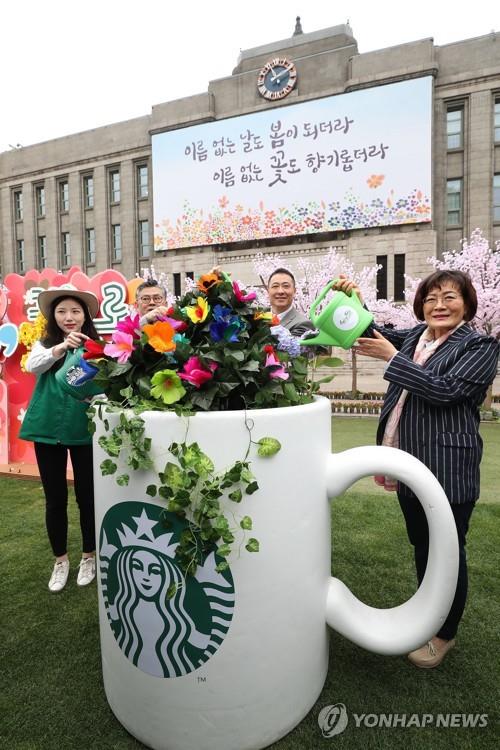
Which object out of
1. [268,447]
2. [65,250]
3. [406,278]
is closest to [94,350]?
[268,447]

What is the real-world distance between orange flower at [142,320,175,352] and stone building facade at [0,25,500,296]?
709 inches

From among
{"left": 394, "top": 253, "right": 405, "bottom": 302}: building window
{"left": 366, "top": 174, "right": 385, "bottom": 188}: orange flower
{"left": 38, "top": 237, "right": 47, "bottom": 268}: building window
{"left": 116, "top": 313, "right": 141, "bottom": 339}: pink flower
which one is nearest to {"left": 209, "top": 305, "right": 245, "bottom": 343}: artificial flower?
{"left": 116, "top": 313, "right": 141, "bottom": 339}: pink flower

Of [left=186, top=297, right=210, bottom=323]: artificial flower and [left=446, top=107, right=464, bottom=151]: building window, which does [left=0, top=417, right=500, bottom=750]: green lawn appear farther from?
[left=446, top=107, right=464, bottom=151]: building window

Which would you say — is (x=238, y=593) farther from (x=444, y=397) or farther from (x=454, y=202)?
(x=454, y=202)

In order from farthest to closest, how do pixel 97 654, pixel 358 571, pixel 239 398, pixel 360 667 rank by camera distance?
pixel 358 571 → pixel 97 654 → pixel 360 667 → pixel 239 398

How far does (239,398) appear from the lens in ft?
4.13

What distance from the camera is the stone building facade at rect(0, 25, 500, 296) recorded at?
56.0ft

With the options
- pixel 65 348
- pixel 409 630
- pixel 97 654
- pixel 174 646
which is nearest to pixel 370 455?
pixel 409 630

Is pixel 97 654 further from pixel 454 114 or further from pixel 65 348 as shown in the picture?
pixel 454 114

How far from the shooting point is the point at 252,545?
3.64ft

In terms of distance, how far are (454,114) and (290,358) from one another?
20721 mm

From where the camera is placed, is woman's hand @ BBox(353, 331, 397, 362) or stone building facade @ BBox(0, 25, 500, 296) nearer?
woman's hand @ BBox(353, 331, 397, 362)

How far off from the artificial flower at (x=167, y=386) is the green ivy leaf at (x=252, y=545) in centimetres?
41

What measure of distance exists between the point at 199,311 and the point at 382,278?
18.3 meters
